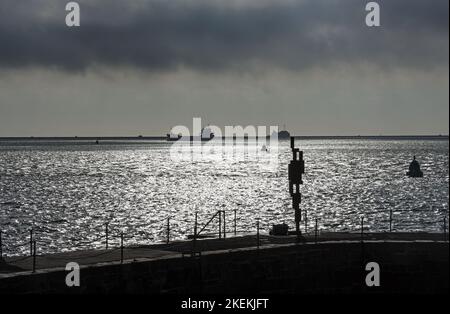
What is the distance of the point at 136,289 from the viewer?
1000 inches

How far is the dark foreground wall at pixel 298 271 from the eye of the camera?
26094 millimetres

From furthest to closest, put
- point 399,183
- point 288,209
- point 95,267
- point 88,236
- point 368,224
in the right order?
point 399,183
point 288,209
point 368,224
point 88,236
point 95,267

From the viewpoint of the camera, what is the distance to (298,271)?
95.2 feet

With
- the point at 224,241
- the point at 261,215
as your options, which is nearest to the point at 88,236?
the point at 261,215

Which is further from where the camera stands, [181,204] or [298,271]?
[181,204]

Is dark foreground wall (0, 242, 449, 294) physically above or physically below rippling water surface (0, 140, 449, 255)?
above

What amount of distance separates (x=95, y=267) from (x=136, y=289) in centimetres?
170

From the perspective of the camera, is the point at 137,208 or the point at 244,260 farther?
the point at 137,208

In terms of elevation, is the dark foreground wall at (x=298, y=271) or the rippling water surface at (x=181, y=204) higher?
the dark foreground wall at (x=298, y=271)

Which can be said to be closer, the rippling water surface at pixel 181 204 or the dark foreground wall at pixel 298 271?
the dark foreground wall at pixel 298 271

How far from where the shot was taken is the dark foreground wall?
26.1 m
